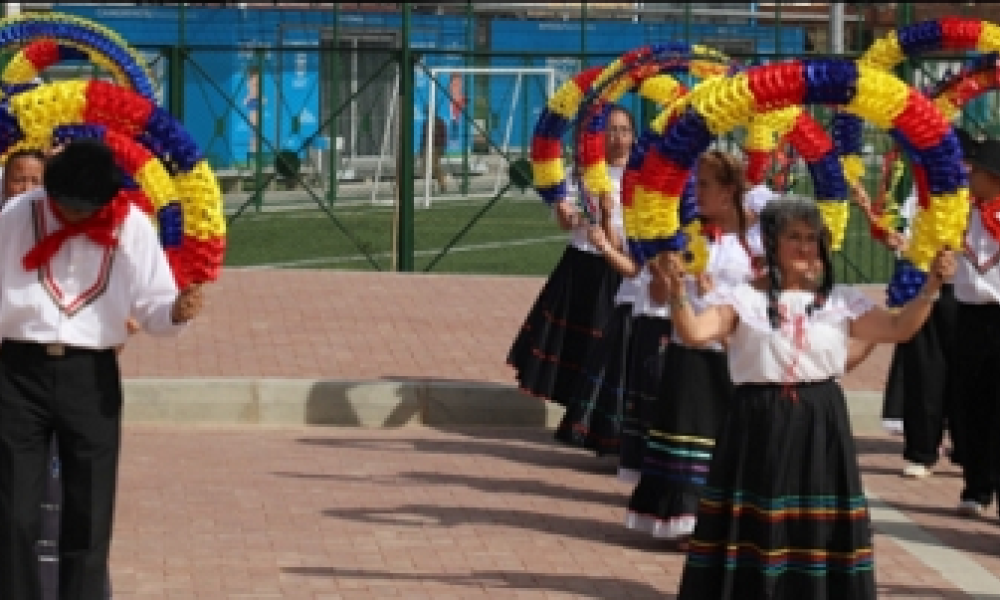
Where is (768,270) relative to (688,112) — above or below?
below

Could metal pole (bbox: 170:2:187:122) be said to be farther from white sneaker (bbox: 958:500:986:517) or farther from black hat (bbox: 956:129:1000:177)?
black hat (bbox: 956:129:1000:177)

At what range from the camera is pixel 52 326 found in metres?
7.60

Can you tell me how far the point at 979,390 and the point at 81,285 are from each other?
17.1ft

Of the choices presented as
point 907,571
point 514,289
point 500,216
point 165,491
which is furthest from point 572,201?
point 500,216

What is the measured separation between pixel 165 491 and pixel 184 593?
7.30 feet

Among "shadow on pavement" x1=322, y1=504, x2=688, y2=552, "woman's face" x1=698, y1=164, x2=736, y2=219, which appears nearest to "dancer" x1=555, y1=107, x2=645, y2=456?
"shadow on pavement" x1=322, y1=504, x2=688, y2=552

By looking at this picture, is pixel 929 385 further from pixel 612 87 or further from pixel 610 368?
pixel 612 87

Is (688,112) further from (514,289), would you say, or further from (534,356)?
(514,289)

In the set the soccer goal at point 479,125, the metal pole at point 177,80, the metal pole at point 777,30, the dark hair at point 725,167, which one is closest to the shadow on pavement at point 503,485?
the dark hair at point 725,167

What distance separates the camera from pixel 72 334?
761 centimetres

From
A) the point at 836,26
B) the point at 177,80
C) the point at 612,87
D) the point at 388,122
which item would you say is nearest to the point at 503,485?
the point at 612,87

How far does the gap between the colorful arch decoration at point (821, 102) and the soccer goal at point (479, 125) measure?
59.1ft

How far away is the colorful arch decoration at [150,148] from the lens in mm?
7863

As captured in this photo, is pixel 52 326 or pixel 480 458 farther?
pixel 480 458
